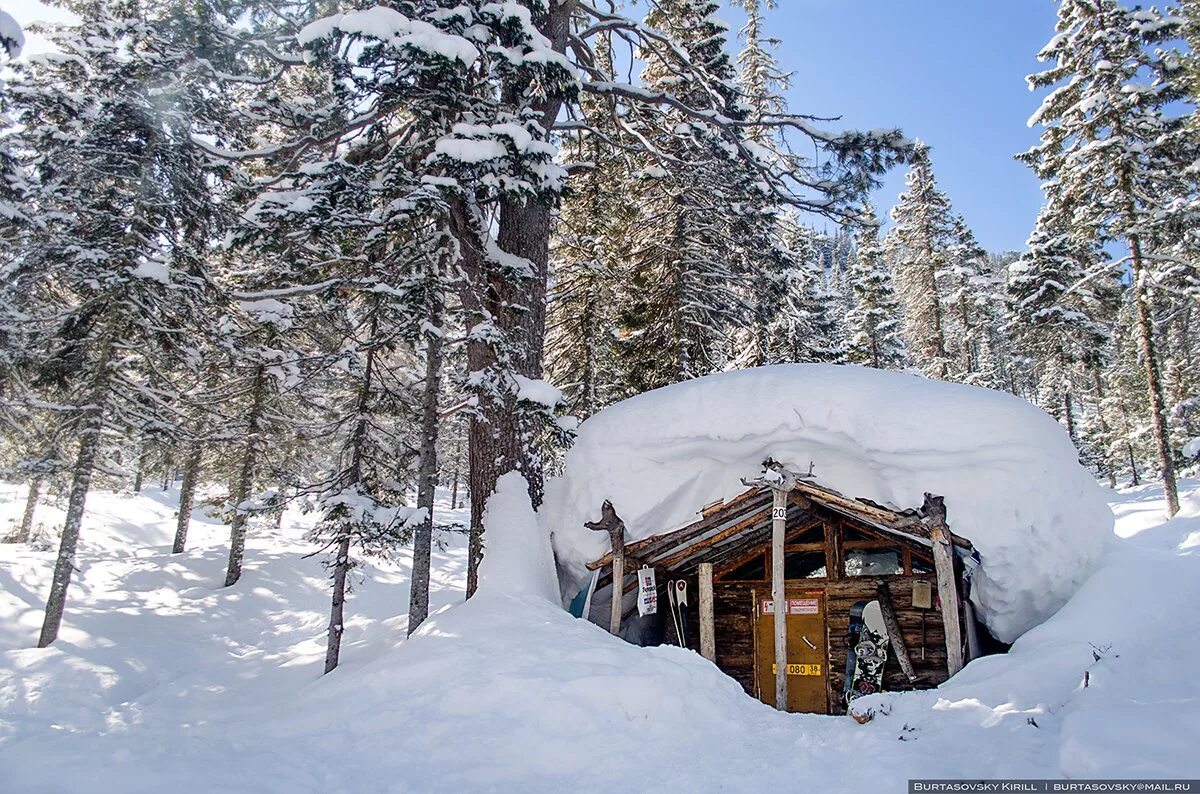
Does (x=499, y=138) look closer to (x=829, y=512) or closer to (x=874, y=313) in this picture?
(x=829, y=512)

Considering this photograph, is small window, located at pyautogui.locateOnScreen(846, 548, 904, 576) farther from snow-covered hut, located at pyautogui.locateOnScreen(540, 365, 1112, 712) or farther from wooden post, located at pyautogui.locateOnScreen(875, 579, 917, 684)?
wooden post, located at pyautogui.locateOnScreen(875, 579, 917, 684)

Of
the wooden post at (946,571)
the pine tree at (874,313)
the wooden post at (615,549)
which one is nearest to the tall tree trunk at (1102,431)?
the pine tree at (874,313)

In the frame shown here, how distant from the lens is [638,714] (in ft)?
20.4

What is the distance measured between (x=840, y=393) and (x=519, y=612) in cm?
560

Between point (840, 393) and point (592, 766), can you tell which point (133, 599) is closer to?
point (592, 766)

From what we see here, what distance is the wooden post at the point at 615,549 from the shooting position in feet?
31.9

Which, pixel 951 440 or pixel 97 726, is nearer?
pixel 97 726

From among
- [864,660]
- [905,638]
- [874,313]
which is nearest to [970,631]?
[905,638]

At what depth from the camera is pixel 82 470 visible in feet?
48.1

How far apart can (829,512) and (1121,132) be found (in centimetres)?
1636

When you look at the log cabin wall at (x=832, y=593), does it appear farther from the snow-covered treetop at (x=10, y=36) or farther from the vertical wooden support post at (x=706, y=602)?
the snow-covered treetop at (x=10, y=36)

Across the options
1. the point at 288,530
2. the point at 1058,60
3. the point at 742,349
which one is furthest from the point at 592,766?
the point at 288,530

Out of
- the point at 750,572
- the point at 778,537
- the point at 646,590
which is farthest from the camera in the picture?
the point at 750,572

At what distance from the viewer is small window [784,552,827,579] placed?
13.1m
